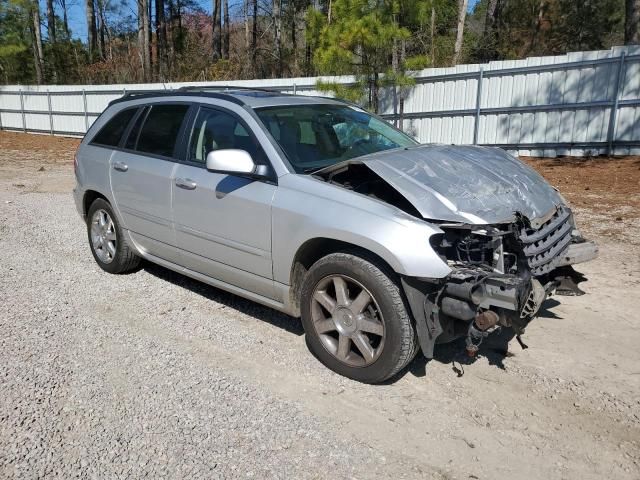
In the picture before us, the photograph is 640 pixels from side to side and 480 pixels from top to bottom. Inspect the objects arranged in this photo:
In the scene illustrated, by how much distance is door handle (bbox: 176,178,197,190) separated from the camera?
4.41 metres

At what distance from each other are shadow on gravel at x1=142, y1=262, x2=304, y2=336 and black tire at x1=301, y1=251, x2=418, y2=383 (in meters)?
0.91

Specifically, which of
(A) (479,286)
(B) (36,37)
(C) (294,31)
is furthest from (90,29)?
(A) (479,286)

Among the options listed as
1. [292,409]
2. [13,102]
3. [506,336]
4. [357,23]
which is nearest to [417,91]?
[357,23]

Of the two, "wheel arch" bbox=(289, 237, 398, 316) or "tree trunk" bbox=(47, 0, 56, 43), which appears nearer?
"wheel arch" bbox=(289, 237, 398, 316)

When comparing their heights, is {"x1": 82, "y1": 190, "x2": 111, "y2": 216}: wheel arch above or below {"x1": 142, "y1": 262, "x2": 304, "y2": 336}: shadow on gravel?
above

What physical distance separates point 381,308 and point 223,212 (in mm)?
1495

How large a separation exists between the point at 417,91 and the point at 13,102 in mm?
20161

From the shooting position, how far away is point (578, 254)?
3959mm

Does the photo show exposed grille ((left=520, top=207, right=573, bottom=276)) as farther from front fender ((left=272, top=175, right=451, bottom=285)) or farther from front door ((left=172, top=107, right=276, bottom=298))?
front door ((left=172, top=107, right=276, bottom=298))

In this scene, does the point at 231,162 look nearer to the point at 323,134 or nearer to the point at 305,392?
the point at 323,134

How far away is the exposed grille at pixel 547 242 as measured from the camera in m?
3.48

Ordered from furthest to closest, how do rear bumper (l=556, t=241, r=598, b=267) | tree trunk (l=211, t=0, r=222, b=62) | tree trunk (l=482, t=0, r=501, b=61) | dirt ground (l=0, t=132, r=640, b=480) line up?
tree trunk (l=211, t=0, r=222, b=62)
tree trunk (l=482, t=0, r=501, b=61)
rear bumper (l=556, t=241, r=598, b=267)
dirt ground (l=0, t=132, r=640, b=480)

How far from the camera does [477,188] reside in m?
3.60

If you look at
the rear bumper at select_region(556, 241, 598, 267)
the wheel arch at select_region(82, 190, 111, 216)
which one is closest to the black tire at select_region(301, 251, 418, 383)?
the rear bumper at select_region(556, 241, 598, 267)
